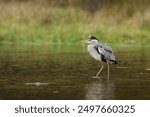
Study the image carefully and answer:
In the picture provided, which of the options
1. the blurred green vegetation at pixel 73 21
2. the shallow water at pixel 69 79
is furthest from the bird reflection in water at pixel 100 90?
the blurred green vegetation at pixel 73 21

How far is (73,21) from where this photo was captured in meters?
40.1

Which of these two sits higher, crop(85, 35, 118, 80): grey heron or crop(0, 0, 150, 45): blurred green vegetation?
crop(85, 35, 118, 80): grey heron

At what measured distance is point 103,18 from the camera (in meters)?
40.8

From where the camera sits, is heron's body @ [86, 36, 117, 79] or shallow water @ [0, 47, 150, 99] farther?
heron's body @ [86, 36, 117, 79]

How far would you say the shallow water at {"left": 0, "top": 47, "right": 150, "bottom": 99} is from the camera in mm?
13781

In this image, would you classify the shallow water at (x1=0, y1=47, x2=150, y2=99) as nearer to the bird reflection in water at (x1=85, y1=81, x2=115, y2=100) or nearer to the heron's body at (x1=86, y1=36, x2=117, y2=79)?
the bird reflection in water at (x1=85, y1=81, x2=115, y2=100)

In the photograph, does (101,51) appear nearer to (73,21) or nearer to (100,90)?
(100,90)

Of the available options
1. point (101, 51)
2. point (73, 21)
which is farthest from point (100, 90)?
point (73, 21)

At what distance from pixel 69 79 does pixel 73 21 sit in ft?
77.8

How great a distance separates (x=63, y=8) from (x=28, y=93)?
1131 inches

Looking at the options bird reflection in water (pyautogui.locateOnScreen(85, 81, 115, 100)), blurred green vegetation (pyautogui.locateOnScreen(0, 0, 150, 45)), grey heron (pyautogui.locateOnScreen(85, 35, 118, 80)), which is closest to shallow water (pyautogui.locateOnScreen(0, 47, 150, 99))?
bird reflection in water (pyautogui.locateOnScreen(85, 81, 115, 100))

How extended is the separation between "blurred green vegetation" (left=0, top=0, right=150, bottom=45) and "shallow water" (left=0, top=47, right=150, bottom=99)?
43.1ft

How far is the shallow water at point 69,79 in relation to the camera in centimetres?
1378

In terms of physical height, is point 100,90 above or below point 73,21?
above
